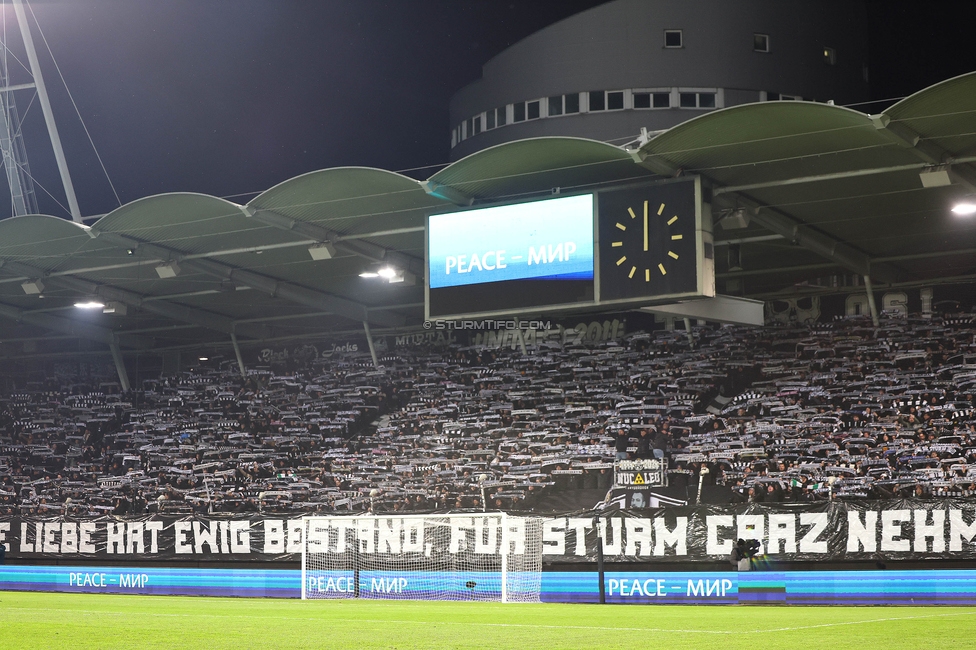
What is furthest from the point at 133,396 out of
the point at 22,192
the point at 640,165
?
the point at 640,165

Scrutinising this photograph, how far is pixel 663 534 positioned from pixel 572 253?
599cm

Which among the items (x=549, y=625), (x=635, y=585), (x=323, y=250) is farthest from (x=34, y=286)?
(x=549, y=625)

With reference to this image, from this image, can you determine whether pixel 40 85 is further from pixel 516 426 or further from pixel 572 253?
pixel 572 253

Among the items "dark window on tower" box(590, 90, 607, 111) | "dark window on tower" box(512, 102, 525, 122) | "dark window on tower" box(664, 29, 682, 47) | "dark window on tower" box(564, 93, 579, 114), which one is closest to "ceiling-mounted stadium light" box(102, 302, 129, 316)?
"dark window on tower" box(512, 102, 525, 122)

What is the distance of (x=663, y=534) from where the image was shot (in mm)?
21016

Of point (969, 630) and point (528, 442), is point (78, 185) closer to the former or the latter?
point (528, 442)

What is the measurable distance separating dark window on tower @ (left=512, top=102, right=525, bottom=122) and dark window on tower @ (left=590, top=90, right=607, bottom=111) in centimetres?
280

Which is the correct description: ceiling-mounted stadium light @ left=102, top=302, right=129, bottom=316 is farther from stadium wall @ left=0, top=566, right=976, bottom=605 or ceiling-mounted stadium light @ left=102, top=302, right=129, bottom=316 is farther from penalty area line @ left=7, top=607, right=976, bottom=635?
penalty area line @ left=7, top=607, right=976, bottom=635

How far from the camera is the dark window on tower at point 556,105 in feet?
136

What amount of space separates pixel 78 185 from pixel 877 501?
38.6 meters

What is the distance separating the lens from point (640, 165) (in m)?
18.4

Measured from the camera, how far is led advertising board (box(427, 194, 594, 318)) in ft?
60.7

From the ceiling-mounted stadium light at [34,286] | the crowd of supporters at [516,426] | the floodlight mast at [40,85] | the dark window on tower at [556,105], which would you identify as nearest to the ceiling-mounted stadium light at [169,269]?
the ceiling-mounted stadium light at [34,286]

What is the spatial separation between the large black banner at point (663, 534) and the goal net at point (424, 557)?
0.27ft
